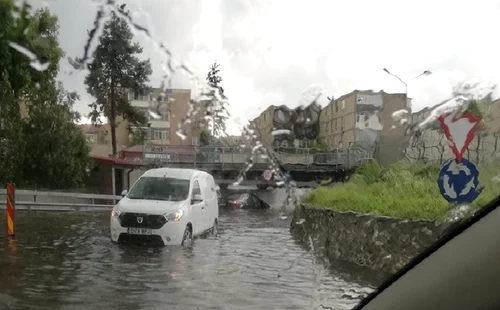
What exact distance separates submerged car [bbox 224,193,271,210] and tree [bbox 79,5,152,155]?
2.62 feet

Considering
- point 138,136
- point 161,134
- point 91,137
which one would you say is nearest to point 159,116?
point 161,134

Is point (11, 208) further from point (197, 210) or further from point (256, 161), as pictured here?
point (256, 161)

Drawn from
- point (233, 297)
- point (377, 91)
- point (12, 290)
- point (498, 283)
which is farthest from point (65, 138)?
point (498, 283)

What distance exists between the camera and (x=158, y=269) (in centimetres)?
430

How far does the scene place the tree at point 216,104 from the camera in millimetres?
3586

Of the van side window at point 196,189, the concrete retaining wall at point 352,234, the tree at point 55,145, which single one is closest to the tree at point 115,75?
the tree at point 55,145

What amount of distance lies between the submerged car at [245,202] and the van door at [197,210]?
174mm

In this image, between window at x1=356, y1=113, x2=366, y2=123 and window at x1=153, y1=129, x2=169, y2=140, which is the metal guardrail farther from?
window at x1=356, y1=113, x2=366, y2=123

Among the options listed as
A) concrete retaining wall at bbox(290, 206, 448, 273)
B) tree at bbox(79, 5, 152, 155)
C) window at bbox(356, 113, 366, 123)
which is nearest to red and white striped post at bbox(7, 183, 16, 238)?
tree at bbox(79, 5, 152, 155)

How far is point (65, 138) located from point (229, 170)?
1083 millimetres

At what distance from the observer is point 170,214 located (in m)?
4.36

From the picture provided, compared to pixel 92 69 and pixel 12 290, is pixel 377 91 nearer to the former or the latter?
pixel 92 69

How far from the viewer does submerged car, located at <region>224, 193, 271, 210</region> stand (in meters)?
4.03

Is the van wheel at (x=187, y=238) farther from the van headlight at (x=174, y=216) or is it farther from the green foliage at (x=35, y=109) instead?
the green foliage at (x=35, y=109)
